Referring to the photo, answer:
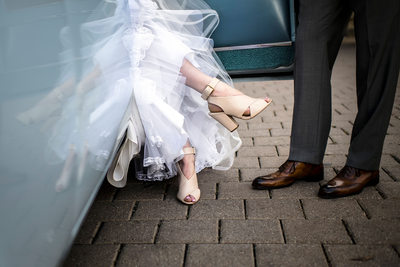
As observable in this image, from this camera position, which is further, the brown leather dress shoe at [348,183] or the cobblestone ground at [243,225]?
the brown leather dress shoe at [348,183]

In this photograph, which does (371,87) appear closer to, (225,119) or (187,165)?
(225,119)

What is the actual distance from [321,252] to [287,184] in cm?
56

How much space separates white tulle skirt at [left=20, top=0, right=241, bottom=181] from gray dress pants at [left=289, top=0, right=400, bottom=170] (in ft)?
1.42

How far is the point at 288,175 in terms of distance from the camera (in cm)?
187

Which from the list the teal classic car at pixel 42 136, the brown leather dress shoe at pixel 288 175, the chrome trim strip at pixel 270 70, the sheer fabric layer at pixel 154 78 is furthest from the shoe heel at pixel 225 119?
the teal classic car at pixel 42 136

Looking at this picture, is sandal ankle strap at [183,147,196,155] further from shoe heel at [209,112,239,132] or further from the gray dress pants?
the gray dress pants

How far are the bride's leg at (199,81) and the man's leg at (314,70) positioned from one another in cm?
31

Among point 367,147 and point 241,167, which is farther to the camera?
point 241,167

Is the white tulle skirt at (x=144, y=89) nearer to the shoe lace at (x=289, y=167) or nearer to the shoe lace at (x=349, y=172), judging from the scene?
the shoe lace at (x=289, y=167)

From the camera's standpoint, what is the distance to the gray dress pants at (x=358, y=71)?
63.8 inches

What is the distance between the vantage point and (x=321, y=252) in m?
1.34

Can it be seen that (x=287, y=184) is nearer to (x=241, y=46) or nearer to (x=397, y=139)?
(x=241, y=46)

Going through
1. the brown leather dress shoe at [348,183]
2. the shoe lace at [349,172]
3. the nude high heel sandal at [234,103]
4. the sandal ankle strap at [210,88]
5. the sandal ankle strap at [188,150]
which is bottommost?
the brown leather dress shoe at [348,183]

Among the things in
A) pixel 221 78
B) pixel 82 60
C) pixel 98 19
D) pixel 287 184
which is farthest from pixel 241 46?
pixel 82 60
